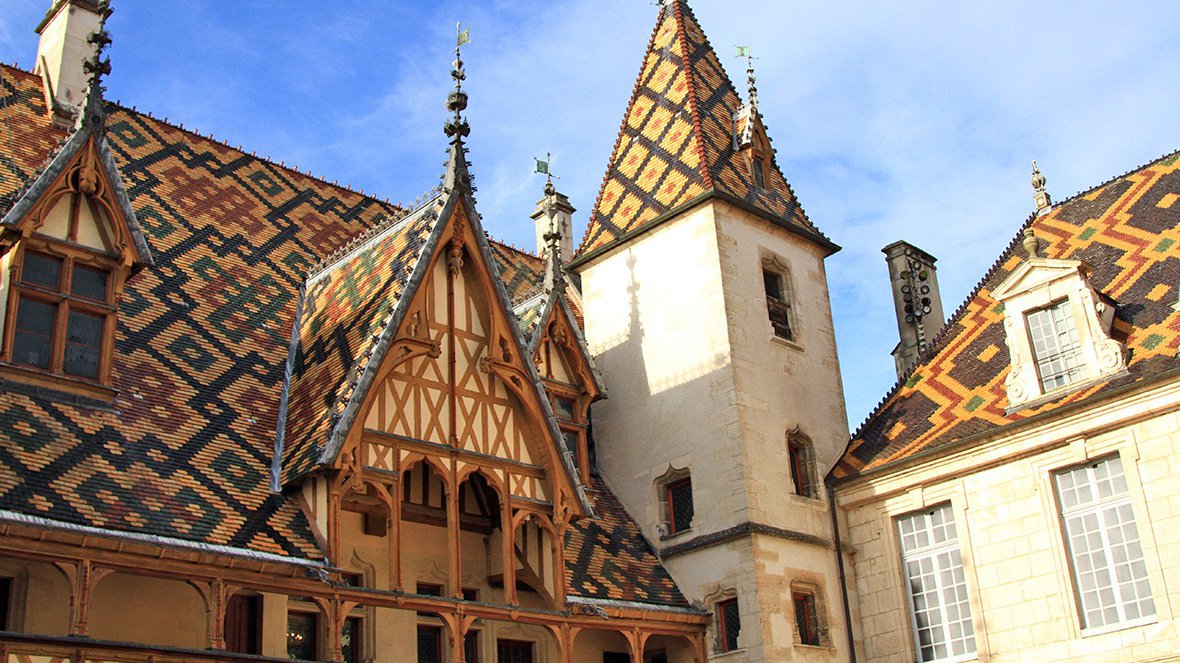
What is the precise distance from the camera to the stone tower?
1587 cm

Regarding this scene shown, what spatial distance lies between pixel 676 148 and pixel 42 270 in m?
9.67

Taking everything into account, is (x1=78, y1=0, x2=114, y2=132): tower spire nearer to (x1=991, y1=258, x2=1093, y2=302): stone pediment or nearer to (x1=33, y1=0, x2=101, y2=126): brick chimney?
(x1=33, y1=0, x2=101, y2=126): brick chimney

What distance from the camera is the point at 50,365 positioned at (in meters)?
11.8

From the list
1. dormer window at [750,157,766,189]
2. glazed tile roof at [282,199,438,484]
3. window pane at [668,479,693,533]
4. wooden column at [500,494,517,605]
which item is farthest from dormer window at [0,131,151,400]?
dormer window at [750,157,766,189]

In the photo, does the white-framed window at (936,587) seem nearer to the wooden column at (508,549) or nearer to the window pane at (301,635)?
the wooden column at (508,549)

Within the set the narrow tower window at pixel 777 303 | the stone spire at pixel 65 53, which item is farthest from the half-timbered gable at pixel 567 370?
the stone spire at pixel 65 53

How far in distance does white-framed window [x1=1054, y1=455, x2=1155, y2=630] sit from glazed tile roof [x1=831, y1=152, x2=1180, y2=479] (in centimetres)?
94

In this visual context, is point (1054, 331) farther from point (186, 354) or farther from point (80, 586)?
point (80, 586)

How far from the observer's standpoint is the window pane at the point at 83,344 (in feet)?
39.6

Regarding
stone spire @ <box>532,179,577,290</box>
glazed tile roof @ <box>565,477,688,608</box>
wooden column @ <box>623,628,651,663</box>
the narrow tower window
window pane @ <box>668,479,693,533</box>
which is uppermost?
stone spire @ <box>532,179,577,290</box>

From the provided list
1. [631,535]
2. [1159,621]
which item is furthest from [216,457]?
[1159,621]

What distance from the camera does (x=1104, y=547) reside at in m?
14.0

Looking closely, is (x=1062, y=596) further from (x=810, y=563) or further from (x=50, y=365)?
(x=50, y=365)

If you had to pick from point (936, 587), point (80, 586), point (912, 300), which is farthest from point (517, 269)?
point (80, 586)
